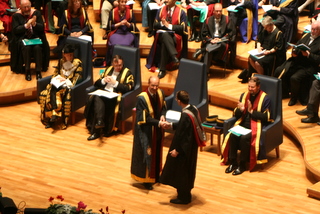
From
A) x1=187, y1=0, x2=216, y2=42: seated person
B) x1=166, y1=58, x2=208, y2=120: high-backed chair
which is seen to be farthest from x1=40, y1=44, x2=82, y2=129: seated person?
x1=187, y1=0, x2=216, y2=42: seated person

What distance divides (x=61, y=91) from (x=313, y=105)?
2.80 metres

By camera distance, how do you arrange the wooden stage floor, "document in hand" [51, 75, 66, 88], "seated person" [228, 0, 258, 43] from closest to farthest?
the wooden stage floor, "document in hand" [51, 75, 66, 88], "seated person" [228, 0, 258, 43]

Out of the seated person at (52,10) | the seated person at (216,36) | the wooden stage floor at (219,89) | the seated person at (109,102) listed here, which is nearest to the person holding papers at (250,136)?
the wooden stage floor at (219,89)

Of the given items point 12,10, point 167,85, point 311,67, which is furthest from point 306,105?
point 12,10

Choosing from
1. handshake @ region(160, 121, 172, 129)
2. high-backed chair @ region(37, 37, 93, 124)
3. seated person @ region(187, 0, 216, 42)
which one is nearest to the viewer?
handshake @ region(160, 121, 172, 129)

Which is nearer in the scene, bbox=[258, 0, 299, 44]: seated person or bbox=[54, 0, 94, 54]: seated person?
bbox=[54, 0, 94, 54]: seated person

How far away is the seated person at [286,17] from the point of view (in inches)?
364

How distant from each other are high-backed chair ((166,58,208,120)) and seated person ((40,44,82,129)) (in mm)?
1179

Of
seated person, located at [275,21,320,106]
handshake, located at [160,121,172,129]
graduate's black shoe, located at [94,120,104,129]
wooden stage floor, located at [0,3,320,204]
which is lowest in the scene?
graduate's black shoe, located at [94,120,104,129]

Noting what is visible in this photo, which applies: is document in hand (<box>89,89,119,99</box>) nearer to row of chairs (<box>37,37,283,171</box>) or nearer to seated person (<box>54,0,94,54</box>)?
row of chairs (<box>37,37,283,171</box>)

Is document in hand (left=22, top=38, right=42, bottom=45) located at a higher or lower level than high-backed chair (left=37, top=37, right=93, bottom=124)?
higher

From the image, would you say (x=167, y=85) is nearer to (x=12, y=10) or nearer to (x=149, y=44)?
(x=149, y=44)

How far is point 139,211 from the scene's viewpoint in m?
6.33

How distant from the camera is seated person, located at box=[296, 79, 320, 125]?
299 inches
